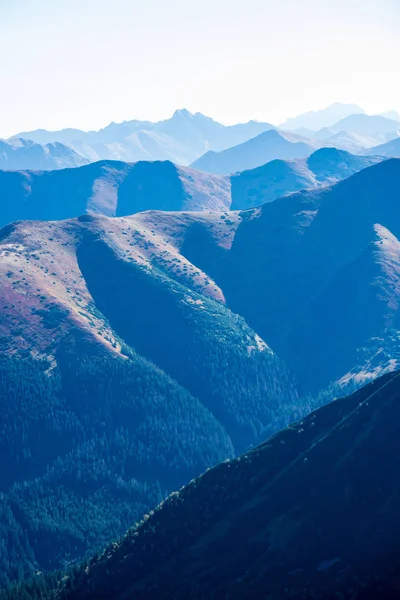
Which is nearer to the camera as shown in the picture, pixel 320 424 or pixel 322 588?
pixel 322 588

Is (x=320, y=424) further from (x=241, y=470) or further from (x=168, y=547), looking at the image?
(x=168, y=547)

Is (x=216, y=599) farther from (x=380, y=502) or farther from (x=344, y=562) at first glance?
(x=380, y=502)

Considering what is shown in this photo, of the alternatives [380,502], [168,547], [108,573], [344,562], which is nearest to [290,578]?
[344,562]

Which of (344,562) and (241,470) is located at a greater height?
(241,470)

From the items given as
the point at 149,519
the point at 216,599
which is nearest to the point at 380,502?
the point at 216,599

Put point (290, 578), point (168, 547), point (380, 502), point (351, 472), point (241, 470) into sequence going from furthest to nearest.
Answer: point (241, 470) < point (168, 547) < point (351, 472) < point (380, 502) < point (290, 578)

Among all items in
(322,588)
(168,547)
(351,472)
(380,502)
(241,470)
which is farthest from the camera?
(241,470)
